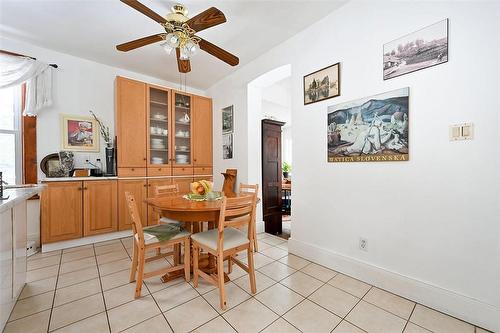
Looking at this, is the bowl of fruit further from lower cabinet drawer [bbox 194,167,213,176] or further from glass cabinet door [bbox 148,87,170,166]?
lower cabinet drawer [bbox 194,167,213,176]

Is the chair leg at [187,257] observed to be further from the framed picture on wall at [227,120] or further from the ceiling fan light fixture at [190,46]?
the framed picture on wall at [227,120]

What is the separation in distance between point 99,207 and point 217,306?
97.3 inches

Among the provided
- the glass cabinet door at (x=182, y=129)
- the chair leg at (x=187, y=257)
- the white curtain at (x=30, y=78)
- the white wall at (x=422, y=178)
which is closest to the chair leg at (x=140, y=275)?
the chair leg at (x=187, y=257)

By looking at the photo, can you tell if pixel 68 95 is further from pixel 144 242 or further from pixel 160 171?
pixel 144 242

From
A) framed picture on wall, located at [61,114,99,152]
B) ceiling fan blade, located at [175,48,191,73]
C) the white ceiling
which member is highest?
the white ceiling

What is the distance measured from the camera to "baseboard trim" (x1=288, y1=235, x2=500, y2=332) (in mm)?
1413

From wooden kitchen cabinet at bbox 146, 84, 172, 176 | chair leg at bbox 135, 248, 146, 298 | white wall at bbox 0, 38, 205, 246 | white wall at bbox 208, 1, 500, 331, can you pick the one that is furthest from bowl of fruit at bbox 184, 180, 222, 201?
white wall at bbox 0, 38, 205, 246

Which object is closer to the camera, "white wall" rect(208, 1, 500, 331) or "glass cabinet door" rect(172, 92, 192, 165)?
"white wall" rect(208, 1, 500, 331)

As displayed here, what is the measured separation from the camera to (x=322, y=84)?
2.37m

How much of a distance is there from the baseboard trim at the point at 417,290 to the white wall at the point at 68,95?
3846 millimetres

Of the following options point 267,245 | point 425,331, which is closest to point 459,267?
point 425,331

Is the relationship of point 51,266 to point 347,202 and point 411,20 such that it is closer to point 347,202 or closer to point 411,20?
point 347,202

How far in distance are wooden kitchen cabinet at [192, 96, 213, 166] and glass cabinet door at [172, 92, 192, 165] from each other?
0.11 meters

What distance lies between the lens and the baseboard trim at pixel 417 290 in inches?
55.6
